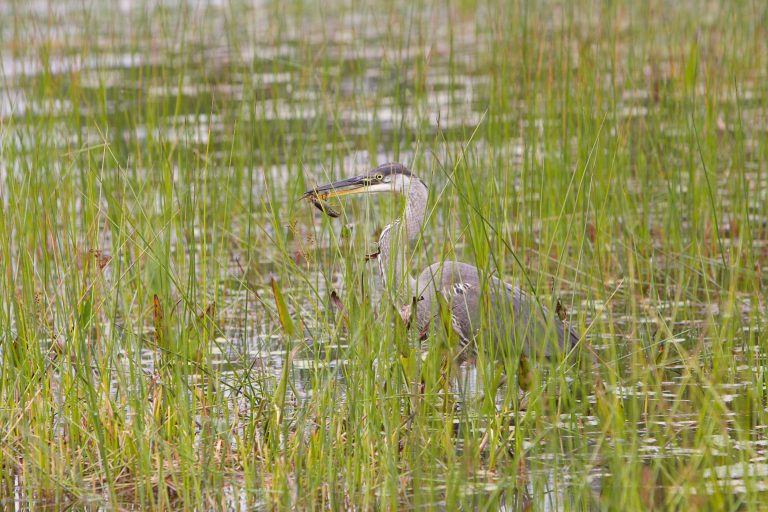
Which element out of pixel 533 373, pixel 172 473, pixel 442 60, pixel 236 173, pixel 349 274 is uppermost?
pixel 442 60

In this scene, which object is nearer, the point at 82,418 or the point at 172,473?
the point at 172,473

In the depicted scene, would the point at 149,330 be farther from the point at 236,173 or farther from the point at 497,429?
the point at 497,429

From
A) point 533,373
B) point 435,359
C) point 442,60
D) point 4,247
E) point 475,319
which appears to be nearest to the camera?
point 533,373

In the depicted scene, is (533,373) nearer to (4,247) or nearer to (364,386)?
(364,386)

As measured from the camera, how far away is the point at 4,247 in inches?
147

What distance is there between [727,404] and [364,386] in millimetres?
1273

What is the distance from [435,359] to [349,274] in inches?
13.5

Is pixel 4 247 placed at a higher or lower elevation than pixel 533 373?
higher

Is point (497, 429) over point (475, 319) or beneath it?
beneath

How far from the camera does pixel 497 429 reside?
3.27 metres

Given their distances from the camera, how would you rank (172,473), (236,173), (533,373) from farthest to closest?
(236,173), (533,373), (172,473)

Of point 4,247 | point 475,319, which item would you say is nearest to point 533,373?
point 475,319

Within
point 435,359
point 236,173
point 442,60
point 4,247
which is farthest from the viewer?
point 442,60

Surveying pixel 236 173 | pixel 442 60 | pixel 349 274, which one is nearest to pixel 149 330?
pixel 236 173
